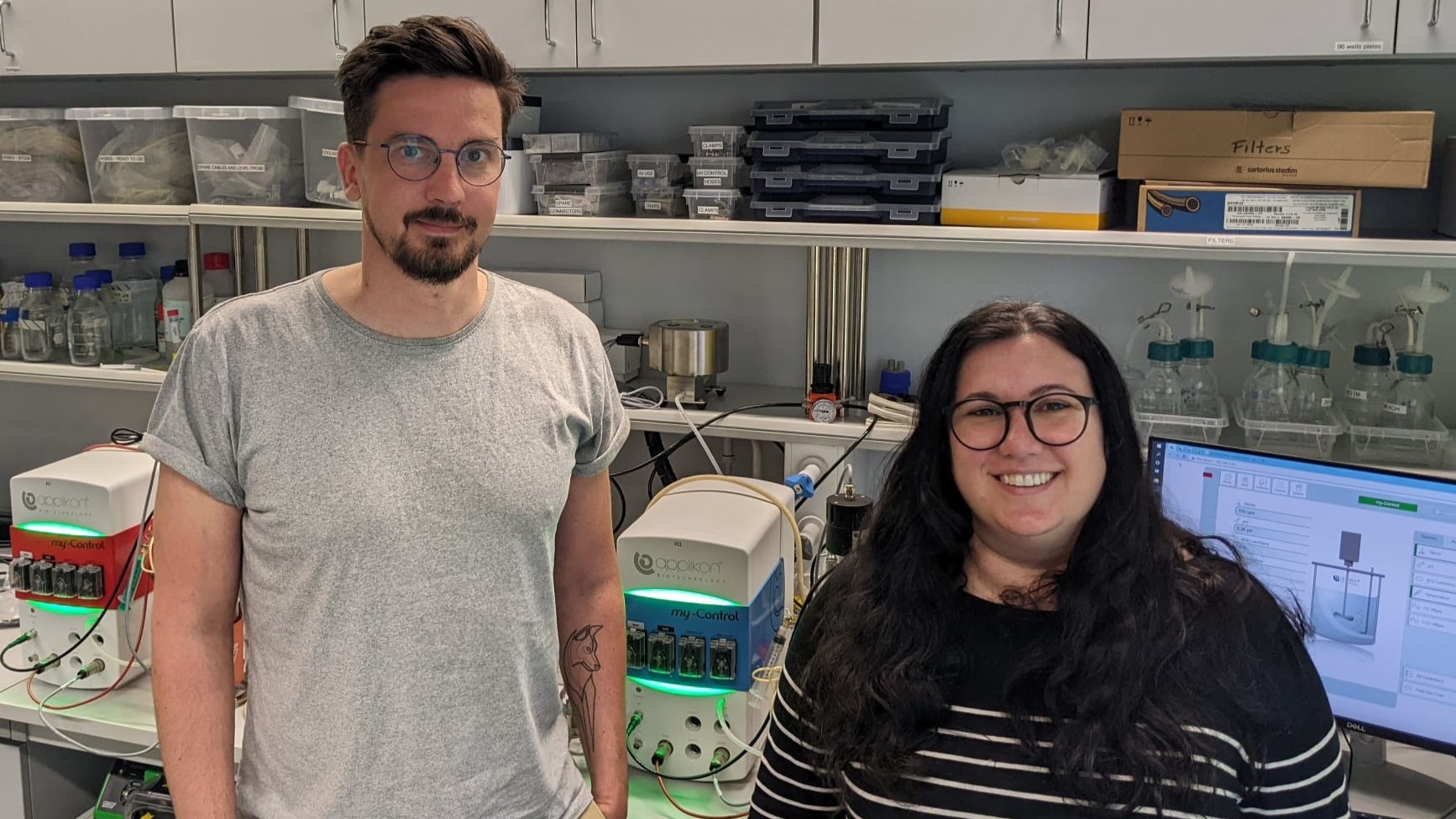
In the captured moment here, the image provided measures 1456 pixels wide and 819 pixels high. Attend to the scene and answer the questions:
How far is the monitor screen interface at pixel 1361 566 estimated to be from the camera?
142 centimetres

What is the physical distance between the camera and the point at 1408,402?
186 cm

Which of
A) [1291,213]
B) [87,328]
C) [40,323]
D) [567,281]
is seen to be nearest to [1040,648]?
[1291,213]

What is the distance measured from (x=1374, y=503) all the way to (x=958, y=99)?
3.39 feet

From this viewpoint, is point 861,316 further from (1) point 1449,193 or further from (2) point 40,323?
(2) point 40,323

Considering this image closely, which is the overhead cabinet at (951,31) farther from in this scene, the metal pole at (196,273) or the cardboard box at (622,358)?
the metal pole at (196,273)

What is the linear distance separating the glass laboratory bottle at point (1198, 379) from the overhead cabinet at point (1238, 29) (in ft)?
1.58

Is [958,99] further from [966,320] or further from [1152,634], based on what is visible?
[1152,634]

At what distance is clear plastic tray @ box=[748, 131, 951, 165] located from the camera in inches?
75.1

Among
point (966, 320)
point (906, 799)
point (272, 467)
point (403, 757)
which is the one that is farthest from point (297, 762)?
point (966, 320)

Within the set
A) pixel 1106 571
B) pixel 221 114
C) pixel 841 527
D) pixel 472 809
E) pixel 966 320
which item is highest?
pixel 221 114

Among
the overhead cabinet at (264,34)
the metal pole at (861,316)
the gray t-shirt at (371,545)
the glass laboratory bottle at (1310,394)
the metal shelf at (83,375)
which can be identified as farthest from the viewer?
the metal shelf at (83,375)

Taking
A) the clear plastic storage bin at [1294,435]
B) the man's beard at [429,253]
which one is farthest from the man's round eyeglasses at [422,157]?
the clear plastic storage bin at [1294,435]

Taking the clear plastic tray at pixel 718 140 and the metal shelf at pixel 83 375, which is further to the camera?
the metal shelf at pixel 83 375

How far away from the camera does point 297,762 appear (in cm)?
127
